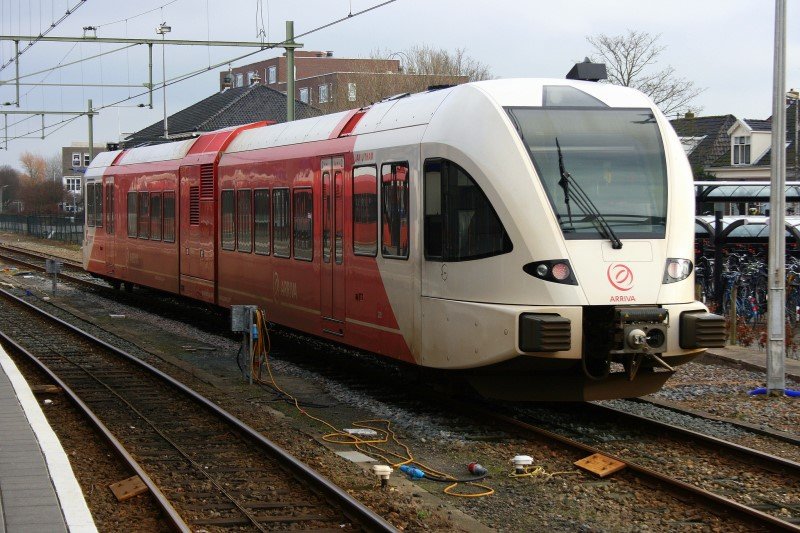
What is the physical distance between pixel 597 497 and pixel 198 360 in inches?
368

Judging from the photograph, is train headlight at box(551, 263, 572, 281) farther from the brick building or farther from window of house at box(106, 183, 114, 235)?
the brick building

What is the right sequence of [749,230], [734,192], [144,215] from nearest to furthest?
[734,192] → [749,230] → [144,215]

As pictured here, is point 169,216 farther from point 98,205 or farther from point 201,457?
point 201,457

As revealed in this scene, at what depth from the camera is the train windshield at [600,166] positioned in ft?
34.4

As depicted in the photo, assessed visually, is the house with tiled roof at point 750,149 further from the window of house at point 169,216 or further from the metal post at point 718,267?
the window of house at point 169,216

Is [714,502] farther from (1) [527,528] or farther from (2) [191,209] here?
(2) [191,209]

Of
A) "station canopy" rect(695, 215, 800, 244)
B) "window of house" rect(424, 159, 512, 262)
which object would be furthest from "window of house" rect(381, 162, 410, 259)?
"station canopy" rect(695, 215, 800, 244)

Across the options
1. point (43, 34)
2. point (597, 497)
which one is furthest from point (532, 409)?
point (43, 34)

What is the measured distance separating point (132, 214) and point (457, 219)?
1588 cm

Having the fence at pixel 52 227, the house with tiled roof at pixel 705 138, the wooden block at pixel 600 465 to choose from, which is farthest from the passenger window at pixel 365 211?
the house with tiled roof at pixel 705 138

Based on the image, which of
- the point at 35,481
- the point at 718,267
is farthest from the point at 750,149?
the point at 35,481

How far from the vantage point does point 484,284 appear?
10.7 metres

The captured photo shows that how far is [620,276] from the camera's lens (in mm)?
10352

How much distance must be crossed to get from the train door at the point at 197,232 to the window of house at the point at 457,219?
896 cm
